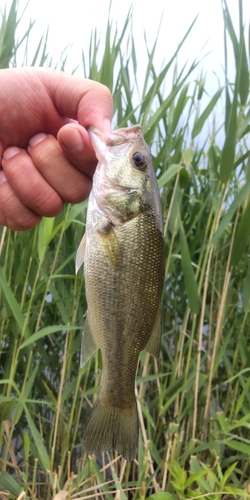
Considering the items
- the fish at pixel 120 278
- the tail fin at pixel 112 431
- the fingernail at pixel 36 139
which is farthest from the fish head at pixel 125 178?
the tail fin at pixel 112 431

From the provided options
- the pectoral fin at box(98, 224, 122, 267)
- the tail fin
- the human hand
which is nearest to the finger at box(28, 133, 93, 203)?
the human hand

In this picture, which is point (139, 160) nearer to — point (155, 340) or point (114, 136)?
point (114, 136)

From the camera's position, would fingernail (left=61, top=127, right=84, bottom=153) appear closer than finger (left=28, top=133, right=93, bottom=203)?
Yes

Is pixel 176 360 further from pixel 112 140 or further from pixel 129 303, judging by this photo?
pixel 112 140

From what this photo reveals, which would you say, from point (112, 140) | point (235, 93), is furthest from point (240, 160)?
point (112, 140)

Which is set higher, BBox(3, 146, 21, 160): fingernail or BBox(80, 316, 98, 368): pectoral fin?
BBox(3, 146, 21, 160): fingernail

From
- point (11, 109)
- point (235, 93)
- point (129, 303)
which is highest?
point (235, 93)

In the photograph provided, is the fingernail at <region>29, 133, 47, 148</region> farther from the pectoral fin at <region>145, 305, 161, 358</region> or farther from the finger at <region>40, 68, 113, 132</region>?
the pectoral fin at <region>145, 305, 161, 358</region>

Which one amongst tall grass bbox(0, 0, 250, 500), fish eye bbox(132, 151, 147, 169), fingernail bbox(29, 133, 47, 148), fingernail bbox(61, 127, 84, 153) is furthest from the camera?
tall grass bbox(0, 0, 250, 500)
